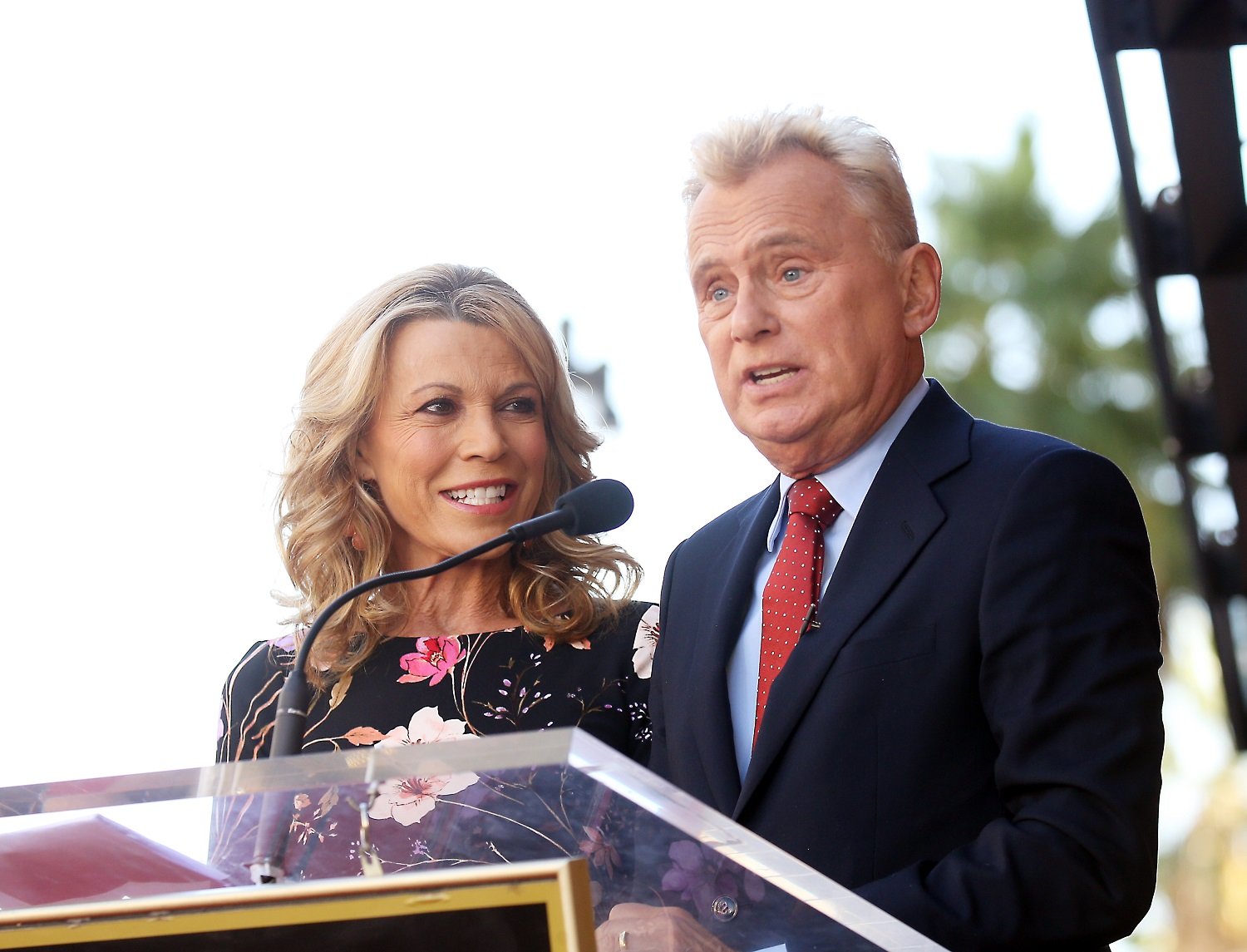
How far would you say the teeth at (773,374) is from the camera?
2.16 meters

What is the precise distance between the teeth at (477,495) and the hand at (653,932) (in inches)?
53.7

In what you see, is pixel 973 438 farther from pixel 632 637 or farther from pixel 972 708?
pixel 632 637

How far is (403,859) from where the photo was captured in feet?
4.25

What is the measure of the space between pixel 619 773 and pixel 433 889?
0.19 m

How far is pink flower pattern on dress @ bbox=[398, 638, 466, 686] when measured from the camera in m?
2.57

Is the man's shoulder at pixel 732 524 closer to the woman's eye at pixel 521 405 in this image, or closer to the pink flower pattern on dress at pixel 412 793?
the woman's eye at pixel 521 405

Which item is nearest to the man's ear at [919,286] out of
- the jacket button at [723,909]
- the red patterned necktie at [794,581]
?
the red patterned necktie at [794,581]

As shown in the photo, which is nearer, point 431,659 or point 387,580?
point 387,580

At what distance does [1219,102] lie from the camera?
3.05 meters

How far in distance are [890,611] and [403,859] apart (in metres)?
0.86

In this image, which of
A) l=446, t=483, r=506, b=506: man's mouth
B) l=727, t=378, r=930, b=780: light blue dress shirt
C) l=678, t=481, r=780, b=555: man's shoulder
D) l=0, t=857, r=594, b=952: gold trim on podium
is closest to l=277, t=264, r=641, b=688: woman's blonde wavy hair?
l=446, t=483, r=506, b=506: man's mouth

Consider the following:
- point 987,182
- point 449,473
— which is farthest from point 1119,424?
point 449,473

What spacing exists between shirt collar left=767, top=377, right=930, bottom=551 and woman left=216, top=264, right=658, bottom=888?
59 centimetres

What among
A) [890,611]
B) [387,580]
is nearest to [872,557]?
[890,611]
